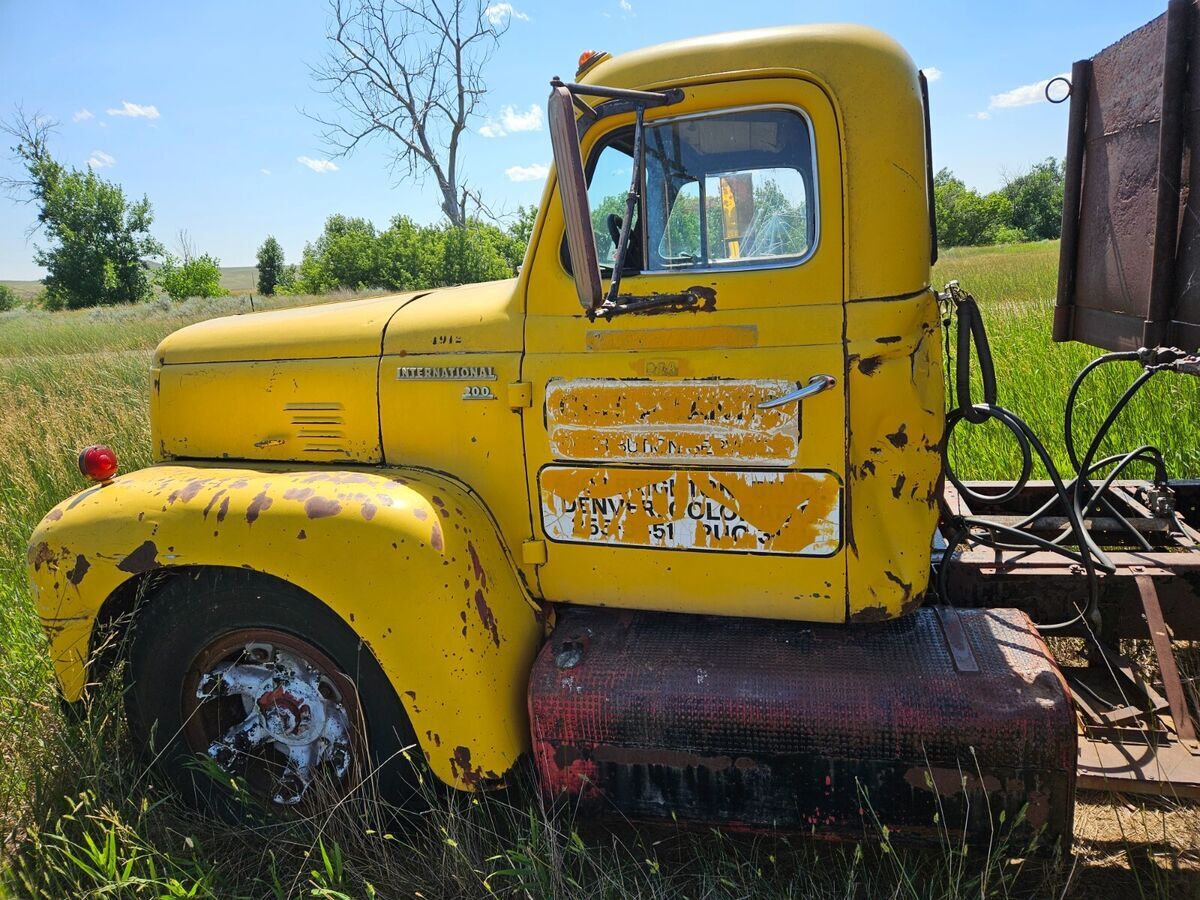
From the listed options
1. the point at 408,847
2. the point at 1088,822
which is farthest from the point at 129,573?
the point at 1088,822

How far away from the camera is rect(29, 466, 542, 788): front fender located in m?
2.19

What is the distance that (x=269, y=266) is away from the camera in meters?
47.2

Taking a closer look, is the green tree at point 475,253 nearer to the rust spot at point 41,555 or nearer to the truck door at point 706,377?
the rust spot at point 41,555

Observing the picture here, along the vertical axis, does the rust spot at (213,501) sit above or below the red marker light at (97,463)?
below

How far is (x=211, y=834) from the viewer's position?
2523 mm

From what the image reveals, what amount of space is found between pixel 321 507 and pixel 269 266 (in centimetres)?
5056

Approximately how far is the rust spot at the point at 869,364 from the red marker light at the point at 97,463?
2.48 metres

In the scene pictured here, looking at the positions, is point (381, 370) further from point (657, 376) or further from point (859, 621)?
point (859, 621)

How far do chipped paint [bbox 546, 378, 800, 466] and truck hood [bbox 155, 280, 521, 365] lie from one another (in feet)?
0.96

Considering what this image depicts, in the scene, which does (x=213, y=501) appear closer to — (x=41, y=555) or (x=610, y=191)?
(x=41, y=555)

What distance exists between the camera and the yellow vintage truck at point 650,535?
2.05 meters

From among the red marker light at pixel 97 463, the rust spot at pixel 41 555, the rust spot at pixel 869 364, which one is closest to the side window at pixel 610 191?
the rust spot at pixel 869 364

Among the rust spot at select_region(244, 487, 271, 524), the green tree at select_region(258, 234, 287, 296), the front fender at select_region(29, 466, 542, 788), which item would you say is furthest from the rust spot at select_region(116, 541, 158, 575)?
the green tree at select_region(258, 234, 287, 296)

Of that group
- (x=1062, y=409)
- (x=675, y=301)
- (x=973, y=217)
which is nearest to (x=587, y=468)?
(x=675, y=301)
